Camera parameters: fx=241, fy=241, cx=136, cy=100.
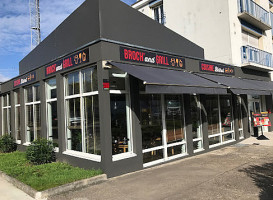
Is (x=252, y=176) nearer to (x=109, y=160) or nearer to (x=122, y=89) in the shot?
(x=109, y=160)

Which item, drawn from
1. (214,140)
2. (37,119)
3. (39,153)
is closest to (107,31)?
(39,153)

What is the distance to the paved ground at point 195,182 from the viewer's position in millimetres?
4867

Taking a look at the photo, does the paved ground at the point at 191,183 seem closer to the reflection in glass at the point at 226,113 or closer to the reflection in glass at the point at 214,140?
the reflection in glass at the point at 214,140

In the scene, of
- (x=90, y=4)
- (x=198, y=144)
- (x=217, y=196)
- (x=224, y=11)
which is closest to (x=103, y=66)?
(x=90, y=4)

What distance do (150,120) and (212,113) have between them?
397cm

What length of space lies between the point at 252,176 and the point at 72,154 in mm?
5119

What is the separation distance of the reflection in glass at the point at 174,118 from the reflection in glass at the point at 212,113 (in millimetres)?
1873

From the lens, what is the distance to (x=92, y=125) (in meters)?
7.01

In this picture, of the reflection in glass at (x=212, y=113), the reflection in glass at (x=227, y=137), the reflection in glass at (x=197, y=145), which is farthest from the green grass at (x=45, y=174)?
the reflection in glass at (x=227, y=137)

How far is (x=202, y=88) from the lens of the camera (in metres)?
7.72

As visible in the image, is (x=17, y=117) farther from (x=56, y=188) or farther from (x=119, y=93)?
(x=56, y=188)

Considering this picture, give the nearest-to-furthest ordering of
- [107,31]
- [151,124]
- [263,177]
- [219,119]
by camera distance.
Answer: [263,177] → [107,31] → [151,124] → [219,119]

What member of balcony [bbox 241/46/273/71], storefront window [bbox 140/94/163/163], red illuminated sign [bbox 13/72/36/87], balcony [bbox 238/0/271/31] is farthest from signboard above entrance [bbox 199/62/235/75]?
red illuminated sign [bbox 13/72/36/87]

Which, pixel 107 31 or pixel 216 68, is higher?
pixel 107 31
